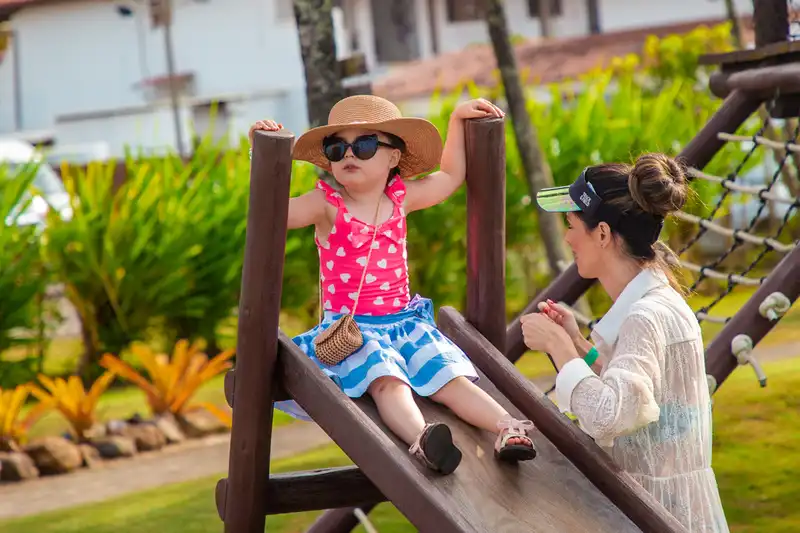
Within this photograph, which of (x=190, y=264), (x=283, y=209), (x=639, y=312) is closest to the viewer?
(x=639, y=312)

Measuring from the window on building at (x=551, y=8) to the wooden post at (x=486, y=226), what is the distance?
Answer: 30532mm

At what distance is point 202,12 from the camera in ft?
103

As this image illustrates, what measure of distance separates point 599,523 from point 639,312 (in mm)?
545

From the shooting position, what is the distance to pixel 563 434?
3.61 m

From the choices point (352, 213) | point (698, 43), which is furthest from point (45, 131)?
point (352, 213)

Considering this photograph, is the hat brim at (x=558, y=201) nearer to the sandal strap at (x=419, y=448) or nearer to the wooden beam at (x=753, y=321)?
the sandal strap at (x=419, y=448)

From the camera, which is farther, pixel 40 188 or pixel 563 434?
pixel 40 188

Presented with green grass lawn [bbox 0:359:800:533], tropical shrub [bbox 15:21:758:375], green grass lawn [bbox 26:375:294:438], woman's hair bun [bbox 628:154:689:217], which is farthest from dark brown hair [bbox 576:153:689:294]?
tropical shrub [bbox 15:21:758:375]

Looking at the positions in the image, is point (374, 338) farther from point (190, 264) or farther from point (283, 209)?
point (190, 264)

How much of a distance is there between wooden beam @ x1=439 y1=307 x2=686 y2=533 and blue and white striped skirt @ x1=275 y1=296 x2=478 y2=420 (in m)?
0.14

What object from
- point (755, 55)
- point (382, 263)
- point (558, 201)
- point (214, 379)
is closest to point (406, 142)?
point (382, 263)

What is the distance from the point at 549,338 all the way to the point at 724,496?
279 centimetres

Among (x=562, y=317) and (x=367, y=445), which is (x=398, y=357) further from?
(x=562, y=317)

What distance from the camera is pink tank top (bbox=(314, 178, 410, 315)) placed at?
374 centimetres
